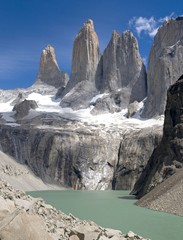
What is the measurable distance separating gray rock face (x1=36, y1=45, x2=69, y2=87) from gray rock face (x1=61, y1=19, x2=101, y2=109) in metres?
21.7

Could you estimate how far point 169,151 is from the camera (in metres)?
48.5

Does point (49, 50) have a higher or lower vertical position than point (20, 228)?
higher

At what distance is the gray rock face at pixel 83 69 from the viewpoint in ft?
409

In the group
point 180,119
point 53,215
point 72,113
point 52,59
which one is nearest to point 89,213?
point 53,215

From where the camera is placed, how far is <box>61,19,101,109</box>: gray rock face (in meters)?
125

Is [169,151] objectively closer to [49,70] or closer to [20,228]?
[20,228]

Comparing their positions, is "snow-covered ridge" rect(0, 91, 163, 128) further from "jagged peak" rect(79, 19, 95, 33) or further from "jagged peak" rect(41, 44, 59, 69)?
"jagged peak" rect(41, 44, 59, 69)

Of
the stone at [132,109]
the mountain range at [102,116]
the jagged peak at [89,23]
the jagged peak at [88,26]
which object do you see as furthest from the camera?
the jagged peak at [89,23]

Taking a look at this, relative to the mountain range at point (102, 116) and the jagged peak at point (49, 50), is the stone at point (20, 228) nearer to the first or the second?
the mountain range at point (102, 116)

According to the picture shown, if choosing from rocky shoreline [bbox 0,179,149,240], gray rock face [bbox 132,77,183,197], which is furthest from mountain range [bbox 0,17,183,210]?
rocky shoreline [bbox 0,179,149,240]

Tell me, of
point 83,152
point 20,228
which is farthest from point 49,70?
point 20,228

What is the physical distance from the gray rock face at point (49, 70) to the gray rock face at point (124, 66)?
3276 cm

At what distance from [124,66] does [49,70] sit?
4333 cm

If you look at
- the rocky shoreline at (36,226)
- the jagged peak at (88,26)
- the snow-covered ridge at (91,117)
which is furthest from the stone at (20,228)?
the jagged peak at (88,26)
